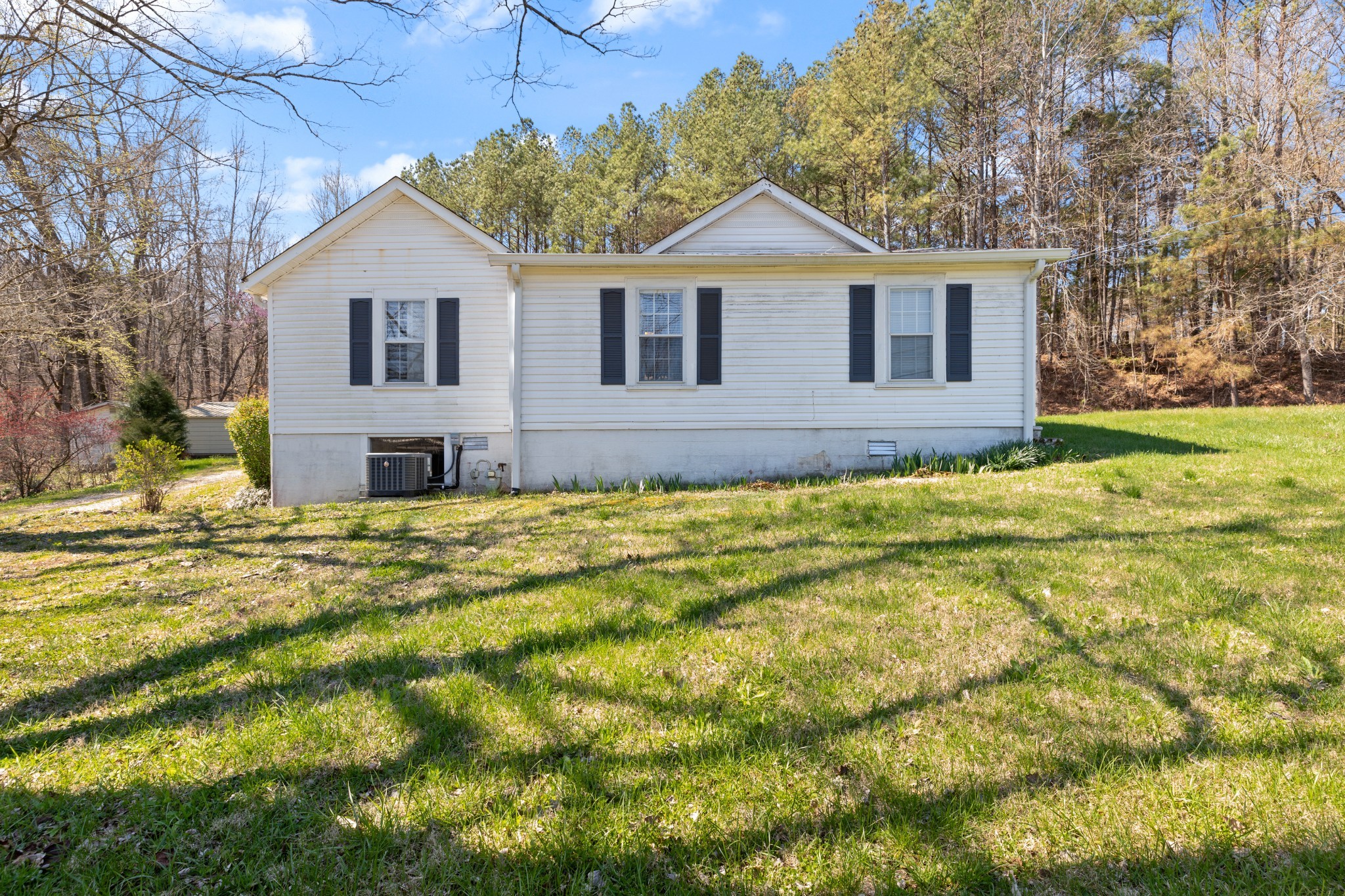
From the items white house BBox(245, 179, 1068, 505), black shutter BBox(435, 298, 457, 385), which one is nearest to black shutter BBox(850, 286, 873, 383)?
white house BBox(245, 179, 1068, 505)

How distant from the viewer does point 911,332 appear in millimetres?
9930

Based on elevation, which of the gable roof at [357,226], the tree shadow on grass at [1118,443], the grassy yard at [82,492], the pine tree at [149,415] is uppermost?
the gable roof at [357,226]

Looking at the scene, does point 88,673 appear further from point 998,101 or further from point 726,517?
point 998,101

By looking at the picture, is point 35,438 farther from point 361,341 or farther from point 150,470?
point 361,341

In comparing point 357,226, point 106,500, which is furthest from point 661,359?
point 106,500

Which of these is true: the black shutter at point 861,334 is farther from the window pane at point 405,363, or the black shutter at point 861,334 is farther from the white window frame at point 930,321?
the window pane at point 405,363

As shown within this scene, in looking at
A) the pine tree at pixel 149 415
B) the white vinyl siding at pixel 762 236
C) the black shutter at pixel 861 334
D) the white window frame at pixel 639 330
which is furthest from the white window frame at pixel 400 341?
the pine tree at pixel 149 415

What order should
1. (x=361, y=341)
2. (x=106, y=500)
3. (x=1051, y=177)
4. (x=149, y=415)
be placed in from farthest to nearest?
(x=1051, y=177) < (x=149, y=415) < (x=106, y=500) < (x=361, y=341)

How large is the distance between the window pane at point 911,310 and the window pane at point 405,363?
25.1 ft

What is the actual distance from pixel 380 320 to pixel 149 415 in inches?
433

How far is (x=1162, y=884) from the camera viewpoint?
185 cm

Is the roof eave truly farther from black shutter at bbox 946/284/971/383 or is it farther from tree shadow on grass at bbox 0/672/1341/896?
tree shadow on grass at bbox 0/672/1341/896

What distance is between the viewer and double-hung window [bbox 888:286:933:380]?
988 centimetres

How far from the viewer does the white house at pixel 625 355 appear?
984 centimetres
